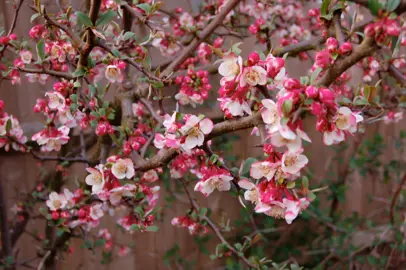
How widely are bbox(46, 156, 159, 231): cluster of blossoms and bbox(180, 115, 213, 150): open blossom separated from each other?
0.18 m

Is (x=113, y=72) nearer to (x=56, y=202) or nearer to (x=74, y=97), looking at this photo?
(x=74, y=97)

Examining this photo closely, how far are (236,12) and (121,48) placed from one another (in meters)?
0.80

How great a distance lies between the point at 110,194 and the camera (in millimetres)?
888

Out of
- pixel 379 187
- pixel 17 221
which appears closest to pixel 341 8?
pixel 17 221

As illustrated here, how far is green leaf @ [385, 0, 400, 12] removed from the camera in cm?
53

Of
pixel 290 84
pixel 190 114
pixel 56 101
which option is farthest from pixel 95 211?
pixel 290 84

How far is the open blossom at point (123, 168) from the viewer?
0.85 metres

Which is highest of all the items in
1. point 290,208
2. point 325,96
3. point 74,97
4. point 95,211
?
point 325,96

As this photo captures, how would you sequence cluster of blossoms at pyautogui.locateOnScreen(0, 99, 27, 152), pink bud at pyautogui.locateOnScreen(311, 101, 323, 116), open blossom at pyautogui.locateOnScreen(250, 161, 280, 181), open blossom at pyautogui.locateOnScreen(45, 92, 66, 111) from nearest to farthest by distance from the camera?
pink bud at pyautogui.locateOnScreen(311, 101, 323, 116) → open blossom at pyautogui.locateOnScreen(250, 161, 280, 181) → open blossom at pyautogui.locateOnScreen(45, 92, 66, 111) → cluster of blossoms at pyautogui.locateOnScreen(0, 99, 27, 152)

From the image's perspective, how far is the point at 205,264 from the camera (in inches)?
93.4

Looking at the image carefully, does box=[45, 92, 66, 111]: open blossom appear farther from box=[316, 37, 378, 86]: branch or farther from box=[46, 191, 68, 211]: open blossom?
box=[316, 37, 378, 86]: branch

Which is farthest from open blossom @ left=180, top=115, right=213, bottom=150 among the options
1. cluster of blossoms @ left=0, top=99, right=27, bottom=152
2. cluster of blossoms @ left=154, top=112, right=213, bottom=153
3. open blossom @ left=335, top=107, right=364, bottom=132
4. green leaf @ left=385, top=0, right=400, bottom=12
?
cluster of blossoms @ left=0, top=99, right=27, bottom=152

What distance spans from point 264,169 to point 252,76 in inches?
5.7

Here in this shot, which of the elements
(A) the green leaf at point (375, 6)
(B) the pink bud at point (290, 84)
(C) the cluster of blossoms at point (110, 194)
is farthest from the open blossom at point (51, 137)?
(A) the green leaf at point (375, 6)
